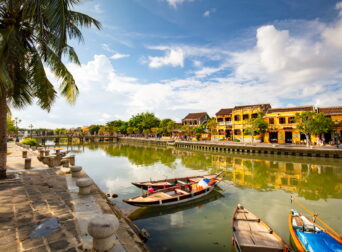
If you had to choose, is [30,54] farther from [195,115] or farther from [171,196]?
[195,115]

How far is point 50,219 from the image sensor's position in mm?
5113

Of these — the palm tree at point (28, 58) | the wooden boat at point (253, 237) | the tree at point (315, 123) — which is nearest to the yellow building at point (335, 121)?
the tree at point (315, 123)

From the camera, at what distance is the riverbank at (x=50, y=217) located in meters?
4.05

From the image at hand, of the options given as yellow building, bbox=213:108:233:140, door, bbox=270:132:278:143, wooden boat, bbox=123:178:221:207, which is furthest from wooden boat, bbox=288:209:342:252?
yellow building, bbox=213:108:233:140

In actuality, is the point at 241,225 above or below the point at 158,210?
above

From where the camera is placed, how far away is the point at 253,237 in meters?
6.25

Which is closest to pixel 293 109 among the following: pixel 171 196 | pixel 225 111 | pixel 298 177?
pixel 225 111

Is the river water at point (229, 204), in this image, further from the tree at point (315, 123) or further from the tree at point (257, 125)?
the tree at point (257, 125)

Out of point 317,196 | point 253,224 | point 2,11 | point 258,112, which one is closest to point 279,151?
point 258,112

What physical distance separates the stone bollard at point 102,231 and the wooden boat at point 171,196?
19.4 feet

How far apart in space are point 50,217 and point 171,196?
6.06 metres

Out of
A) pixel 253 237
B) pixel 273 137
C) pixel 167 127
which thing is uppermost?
pixel 167 127

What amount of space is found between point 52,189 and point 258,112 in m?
38.1

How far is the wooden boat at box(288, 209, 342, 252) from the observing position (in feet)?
18.2
